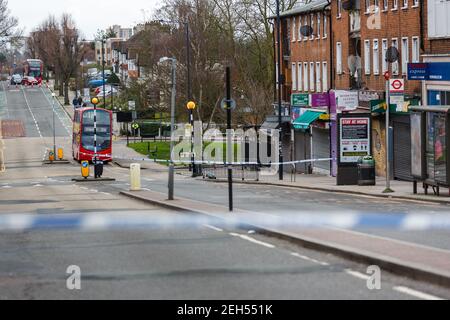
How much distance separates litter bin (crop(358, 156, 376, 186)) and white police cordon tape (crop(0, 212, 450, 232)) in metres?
15.5

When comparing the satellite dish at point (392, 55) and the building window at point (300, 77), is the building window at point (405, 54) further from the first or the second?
the building window at point (300, 77)

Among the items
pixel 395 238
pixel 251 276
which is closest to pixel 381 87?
pixel 395 238

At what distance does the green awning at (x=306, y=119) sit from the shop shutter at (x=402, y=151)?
10.6m

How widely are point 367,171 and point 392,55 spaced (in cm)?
825

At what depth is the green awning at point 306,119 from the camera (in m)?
57.9

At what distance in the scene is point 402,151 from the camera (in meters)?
46.0

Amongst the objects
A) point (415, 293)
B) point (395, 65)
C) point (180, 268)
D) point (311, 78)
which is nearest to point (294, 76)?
point (311, 78)

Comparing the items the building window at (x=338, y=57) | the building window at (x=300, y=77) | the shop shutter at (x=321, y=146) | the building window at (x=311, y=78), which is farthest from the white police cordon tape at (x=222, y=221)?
the building window at (x=300, y=77)

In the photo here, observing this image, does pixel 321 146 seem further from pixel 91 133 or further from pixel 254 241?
pixel 254 241

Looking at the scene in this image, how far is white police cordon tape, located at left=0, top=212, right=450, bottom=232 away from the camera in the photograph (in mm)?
19812

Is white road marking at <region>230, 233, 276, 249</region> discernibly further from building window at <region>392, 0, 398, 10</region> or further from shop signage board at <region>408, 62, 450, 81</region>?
building window at <region>392, 0, 398, 10</region>

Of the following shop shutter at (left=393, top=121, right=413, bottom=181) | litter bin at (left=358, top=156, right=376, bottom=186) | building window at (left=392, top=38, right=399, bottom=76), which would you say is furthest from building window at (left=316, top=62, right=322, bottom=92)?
litter bin at (left=358, top=156, right=376, bottom=186)

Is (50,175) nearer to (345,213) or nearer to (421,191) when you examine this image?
(421,191)
